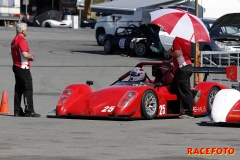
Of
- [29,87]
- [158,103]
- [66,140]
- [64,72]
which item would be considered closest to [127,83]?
[158,103]

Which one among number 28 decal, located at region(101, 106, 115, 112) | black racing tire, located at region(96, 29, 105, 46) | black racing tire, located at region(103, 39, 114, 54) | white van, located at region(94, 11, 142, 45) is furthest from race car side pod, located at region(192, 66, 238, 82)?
black racing tire, located at region(96, 29, 105, 46)

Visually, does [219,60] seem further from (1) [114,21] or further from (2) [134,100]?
(1) [114,21]

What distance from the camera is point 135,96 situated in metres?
12.4

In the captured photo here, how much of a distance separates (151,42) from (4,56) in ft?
20.5

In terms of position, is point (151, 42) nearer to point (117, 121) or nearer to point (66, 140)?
point (117, 121)

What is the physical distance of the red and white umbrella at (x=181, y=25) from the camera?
13117 millimetres

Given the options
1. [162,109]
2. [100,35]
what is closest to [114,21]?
[100,35]

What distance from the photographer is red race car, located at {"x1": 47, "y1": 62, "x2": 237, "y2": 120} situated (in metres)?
12.5

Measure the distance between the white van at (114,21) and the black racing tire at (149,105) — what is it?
2172 centimetres

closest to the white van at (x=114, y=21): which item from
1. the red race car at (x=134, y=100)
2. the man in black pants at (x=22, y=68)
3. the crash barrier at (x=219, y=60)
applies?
the crash barrier at (x=219, y=60)

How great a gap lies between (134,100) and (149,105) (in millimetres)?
393

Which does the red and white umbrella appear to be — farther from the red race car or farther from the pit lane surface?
the pit lane surface

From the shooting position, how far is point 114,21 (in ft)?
119

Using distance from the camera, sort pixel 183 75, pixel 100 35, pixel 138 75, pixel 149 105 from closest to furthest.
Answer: pixel 149 105
pixel 183 75
pixel 138 75
pixel 100 35
